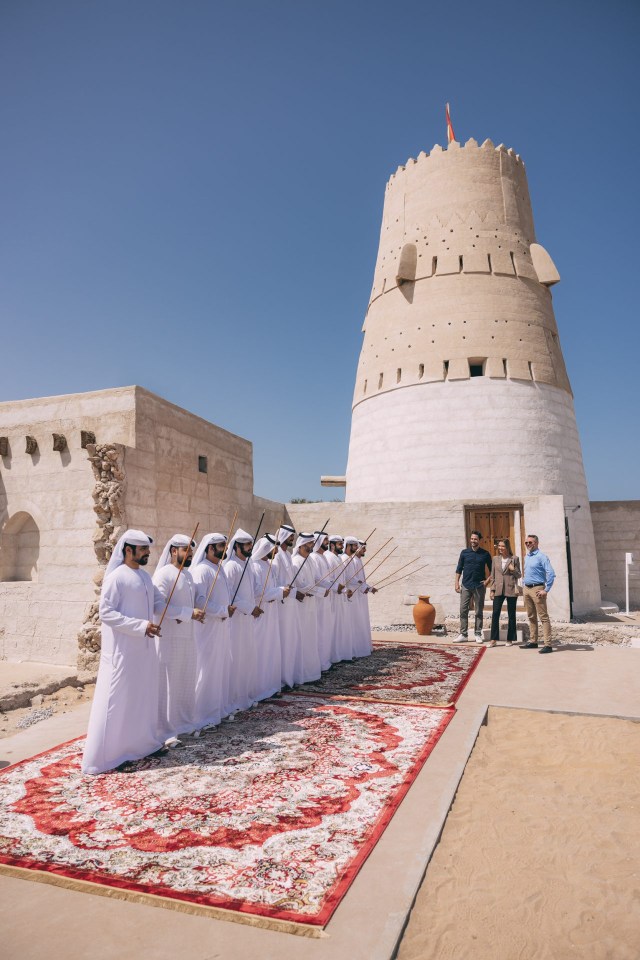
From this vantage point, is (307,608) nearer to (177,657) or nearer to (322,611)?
(322,611)

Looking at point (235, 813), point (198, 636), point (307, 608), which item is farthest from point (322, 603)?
point (235, 813)

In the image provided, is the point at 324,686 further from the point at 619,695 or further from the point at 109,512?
the point at 109,512

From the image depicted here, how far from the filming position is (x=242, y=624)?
19.7ft

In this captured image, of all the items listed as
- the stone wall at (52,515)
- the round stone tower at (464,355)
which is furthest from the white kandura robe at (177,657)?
the round stone tower at (464,355)

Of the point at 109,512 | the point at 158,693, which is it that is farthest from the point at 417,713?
the point at 109,512

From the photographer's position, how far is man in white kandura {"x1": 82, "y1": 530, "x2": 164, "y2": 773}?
4195 millimetres

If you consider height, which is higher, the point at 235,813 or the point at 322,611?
the point at 322,611

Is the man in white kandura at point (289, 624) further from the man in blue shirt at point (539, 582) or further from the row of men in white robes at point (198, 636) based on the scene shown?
the man in blue shirt at point (539, 582)

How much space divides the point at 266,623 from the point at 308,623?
41.2 inches

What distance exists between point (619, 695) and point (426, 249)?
13.3m

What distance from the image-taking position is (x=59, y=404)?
9.22m

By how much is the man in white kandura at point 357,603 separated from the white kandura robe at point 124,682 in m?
4.53

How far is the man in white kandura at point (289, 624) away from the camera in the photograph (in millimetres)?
6832

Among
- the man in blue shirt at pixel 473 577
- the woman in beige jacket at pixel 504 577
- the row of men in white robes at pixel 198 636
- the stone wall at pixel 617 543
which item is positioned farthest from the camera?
the stone wall at pixel 617 543
